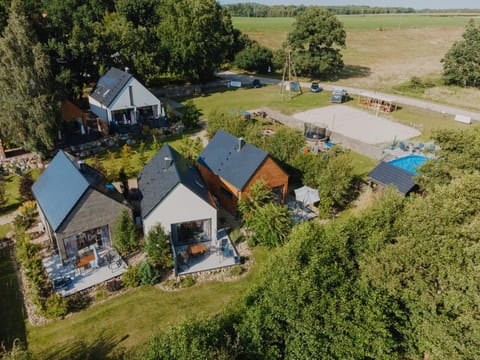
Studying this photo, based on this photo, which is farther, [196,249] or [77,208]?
[196,249]

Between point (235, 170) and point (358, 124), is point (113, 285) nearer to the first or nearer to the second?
point (235, 170)

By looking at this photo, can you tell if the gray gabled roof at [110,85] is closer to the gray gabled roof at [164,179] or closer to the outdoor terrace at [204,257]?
the gray gabled roof at [164,179]

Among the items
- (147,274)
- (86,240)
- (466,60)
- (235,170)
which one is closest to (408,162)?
(235,170)

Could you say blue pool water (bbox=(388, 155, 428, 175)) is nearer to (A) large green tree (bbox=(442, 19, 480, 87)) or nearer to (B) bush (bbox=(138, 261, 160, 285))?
(B) bush (bbox=(138, 261, 160, 285))

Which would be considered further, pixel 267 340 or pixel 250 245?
pixel 250 245

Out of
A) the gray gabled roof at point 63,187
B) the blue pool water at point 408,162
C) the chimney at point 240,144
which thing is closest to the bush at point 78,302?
the gray gabled roof at point 63,187

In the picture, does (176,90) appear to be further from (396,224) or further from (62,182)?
(396,224)

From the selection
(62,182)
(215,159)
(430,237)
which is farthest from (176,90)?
(430,237)
